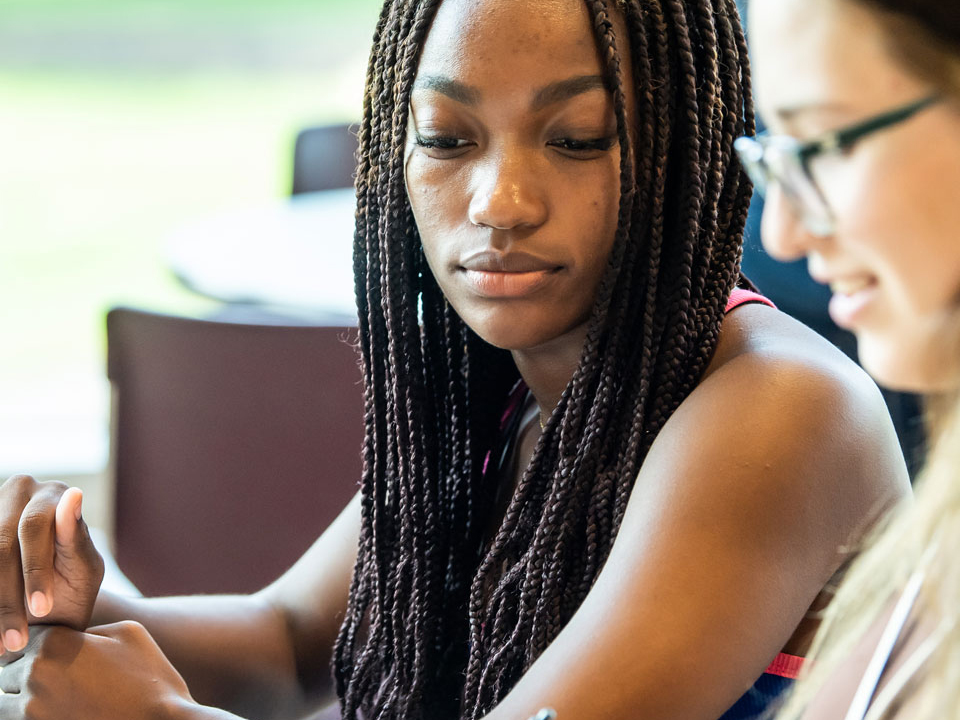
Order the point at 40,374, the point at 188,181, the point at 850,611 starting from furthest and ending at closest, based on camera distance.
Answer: the point at 188,181
the point at 40,374
the point at 850,611

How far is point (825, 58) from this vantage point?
0.78 m

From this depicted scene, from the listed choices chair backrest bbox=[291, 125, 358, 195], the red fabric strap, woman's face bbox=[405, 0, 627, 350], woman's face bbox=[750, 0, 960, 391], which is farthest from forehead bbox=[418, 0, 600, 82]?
chair backrest bbox=[291, 125, 358, 195]

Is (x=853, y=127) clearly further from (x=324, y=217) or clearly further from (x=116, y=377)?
(x=324, y=217)

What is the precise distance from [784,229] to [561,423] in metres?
0.49

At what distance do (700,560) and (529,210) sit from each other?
37 centimetres

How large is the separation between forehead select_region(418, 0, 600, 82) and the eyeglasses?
1.34 ft

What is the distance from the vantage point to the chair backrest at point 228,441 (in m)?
1.88

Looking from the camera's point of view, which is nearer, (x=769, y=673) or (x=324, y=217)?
(x=769, y=673)

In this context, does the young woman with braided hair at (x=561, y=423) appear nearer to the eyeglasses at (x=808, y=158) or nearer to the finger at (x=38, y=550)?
the finger at (x=38, y=550)

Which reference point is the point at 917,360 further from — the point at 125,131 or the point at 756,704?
the point at 125,131

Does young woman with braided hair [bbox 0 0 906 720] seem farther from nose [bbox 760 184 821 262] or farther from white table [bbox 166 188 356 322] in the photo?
white table [bbox 166 188 356 322]

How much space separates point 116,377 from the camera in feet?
6.52

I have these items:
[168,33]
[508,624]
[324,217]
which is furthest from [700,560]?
[168,33]

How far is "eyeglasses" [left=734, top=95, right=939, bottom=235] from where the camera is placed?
2.45 feet
